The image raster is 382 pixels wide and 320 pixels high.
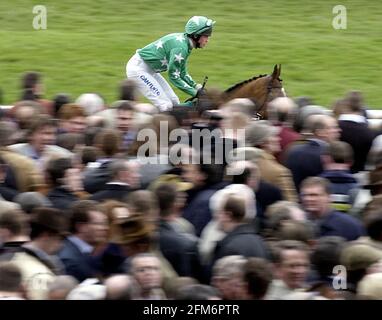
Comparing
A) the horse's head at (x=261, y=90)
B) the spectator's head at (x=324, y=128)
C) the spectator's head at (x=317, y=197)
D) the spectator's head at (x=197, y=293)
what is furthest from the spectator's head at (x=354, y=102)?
the spectator's head at (x=197, y=293)

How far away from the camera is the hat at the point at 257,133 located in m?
8.34

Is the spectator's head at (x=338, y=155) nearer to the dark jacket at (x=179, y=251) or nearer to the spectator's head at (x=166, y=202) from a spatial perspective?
the spectator's head at (x=166, y=202)

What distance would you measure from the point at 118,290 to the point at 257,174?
2.28 meters

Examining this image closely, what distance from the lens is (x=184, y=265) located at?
21.5 ft

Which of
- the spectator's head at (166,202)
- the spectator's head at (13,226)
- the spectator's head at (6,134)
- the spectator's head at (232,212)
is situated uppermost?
the spectator's head at (6,134)

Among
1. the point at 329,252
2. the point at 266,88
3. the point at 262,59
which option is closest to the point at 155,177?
the point at 329,252

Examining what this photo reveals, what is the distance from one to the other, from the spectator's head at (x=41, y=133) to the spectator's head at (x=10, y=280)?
3090 mm

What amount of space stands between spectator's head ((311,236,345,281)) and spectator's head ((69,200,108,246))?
1314 millimetres

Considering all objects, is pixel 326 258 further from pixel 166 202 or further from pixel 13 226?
pixel 13 226

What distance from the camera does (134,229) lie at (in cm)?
636

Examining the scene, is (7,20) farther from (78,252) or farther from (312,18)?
(78,252)

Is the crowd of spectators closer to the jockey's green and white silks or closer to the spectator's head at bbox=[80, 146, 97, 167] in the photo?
the spectator's head at bbox=[80, 146, 97, 167]

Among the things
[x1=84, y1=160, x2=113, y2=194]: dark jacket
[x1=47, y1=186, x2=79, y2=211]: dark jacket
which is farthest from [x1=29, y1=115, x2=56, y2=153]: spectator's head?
[x1=47, y1=186, x2=79, y2=211]: dark jacket

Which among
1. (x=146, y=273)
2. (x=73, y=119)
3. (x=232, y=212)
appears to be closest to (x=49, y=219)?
(x=146, y=273)
